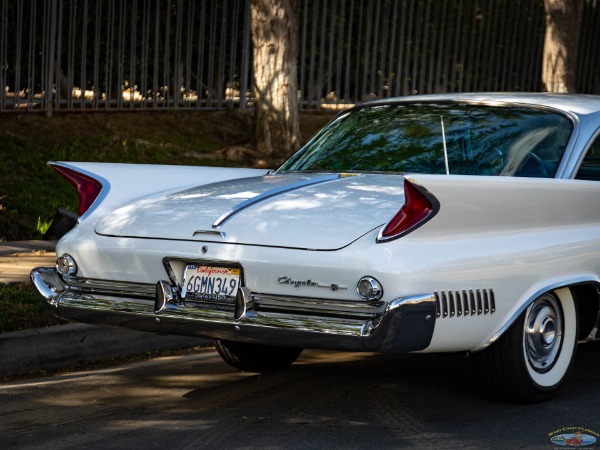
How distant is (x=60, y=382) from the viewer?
243 inches

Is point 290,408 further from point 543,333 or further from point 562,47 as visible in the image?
point 562,47

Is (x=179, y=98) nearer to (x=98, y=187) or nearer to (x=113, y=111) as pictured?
(x=113, y=111)

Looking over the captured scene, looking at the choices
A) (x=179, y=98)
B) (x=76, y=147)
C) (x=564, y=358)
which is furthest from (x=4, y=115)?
(x=564, y=358)

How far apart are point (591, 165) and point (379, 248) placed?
1.78m

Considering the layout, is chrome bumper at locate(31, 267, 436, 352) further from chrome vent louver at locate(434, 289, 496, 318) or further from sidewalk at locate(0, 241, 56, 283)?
sidewalk at locate(0, 241, 56, 283)

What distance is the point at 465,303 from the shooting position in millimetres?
4996

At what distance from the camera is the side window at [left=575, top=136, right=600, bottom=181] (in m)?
6.01

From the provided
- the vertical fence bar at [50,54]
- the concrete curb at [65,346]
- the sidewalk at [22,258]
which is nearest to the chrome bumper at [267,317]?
the concrete curb at [65,346]

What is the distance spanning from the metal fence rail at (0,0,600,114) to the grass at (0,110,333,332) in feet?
0.67

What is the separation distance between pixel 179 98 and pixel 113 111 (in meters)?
1.11

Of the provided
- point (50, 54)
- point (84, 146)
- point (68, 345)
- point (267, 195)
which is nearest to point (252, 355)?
point (68, 345)

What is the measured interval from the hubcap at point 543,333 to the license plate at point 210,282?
1418 millimetres

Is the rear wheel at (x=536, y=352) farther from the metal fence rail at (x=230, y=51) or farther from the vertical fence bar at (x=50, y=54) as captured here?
the vertical fence bar at (x=50, y=54)

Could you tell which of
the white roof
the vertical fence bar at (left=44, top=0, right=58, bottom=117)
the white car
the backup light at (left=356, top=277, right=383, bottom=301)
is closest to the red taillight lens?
the white car
